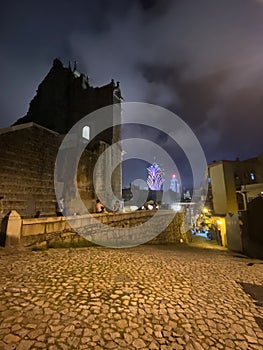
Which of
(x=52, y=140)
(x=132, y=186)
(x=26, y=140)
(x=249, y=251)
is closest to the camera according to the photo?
(x=249, y=251)

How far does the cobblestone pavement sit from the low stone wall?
154 centimetres

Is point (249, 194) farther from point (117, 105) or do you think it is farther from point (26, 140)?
point (26, 140)

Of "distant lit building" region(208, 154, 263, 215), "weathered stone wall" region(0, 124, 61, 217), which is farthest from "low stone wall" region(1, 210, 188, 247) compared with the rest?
"distant lit building" region(208, 154, 263, 215)

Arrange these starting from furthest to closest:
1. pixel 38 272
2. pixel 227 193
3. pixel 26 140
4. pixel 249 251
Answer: pixel 227 193 → pixel 26 140 → pixel 249 251 → pixel 38 272

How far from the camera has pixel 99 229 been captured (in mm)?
9453

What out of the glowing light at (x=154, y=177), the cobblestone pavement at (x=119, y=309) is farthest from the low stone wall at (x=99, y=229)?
the glowing light at (x=154, y=177)

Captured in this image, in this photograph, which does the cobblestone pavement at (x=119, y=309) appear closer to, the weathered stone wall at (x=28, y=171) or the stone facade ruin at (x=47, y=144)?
the weathered stone wall at (x=28, y=171)

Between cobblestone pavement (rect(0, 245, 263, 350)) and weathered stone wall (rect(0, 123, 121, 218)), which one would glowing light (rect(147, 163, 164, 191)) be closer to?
weathered stone wall (rect(0, 123, 121, 218))

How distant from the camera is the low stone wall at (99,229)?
643 cm

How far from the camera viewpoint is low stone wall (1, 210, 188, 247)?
6.43 meters

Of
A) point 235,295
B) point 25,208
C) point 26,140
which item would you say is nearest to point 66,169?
point 26,140

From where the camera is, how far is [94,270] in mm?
4637

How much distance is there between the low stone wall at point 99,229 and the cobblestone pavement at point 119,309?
1.54 metres

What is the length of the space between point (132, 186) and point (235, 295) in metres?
52.7
